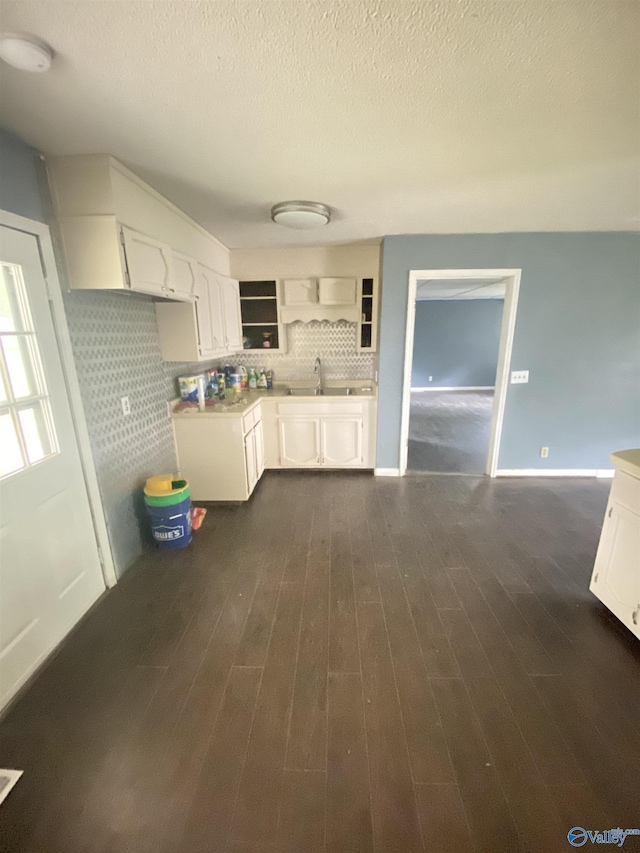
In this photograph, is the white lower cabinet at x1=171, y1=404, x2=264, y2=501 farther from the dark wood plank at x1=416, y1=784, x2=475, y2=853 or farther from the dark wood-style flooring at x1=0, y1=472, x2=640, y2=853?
the dark wood plank at x1=416, y1=784, x2=475, y2=853

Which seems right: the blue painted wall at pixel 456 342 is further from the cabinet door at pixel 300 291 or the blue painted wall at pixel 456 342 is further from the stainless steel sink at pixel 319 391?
the cabinet door at pixel 300 291

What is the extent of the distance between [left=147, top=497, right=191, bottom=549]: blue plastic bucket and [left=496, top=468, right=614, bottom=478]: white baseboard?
313 cm

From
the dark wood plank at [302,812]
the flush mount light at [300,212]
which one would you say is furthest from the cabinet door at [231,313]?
the dark wood plank at [302,812]

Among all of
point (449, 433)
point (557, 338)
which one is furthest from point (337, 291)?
point (449, 433)

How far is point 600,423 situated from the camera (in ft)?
11.3

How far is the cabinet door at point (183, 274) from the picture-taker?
2285 mm

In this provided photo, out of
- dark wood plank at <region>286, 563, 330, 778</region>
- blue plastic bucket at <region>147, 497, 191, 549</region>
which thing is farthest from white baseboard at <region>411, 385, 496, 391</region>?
dark wood plank at <region>286, 563, 330, 778</region>

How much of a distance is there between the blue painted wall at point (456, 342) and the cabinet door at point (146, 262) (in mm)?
7193

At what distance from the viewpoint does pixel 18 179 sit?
153 cm

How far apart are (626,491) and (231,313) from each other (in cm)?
342

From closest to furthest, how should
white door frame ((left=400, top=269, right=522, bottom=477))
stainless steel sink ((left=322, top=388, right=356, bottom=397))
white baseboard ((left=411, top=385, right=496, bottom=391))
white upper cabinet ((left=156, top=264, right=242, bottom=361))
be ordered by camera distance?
white upper cabinet ((left=156, top=264, right=242, bottom=361)) < white door frame ((left=400, top=269, right=522, bottom=477)) < stainless steel sink ((left=322, top=388, right=356, bottom=397)) < white baseboard ((left=411, top=385, right=496, bottom=391))

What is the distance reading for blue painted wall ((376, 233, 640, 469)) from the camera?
3.08 meters

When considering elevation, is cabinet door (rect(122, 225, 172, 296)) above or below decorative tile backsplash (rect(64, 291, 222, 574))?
above

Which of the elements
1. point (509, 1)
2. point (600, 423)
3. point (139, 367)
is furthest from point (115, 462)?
point (600, 423)
